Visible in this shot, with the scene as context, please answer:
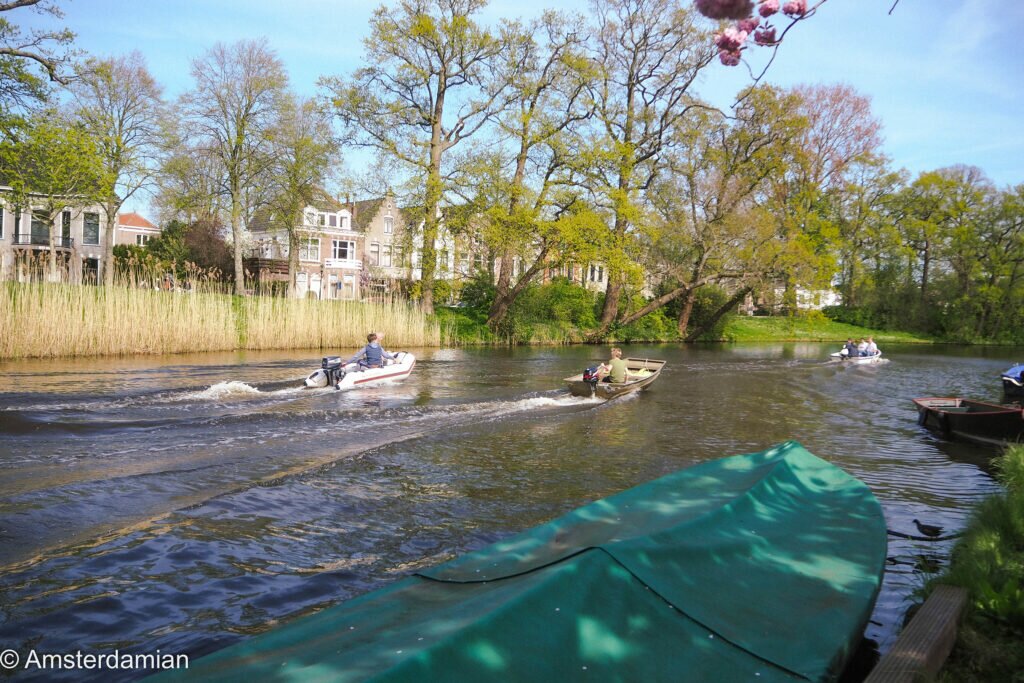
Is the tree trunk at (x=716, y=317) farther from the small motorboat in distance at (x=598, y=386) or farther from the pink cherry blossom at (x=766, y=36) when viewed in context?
the pink cherry blossom at (x=766, y=36)

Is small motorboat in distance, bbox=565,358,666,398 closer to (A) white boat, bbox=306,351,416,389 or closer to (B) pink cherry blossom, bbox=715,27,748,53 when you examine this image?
(A) white boat, bbox=306,351,416,389

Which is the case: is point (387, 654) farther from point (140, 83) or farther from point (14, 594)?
point (140, 83)

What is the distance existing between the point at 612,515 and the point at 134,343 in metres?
19.6

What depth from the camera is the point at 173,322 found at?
2117 cm

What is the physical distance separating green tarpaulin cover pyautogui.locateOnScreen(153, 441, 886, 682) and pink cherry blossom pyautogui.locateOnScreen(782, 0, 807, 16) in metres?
2.66

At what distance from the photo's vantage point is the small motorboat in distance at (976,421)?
12.0m

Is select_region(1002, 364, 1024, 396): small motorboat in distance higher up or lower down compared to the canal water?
higher up

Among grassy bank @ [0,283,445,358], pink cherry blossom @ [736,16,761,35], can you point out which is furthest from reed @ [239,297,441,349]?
pink cherry blossom @ [736,16,761,35]

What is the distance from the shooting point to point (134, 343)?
798 inches

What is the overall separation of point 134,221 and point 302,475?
73.6 metres

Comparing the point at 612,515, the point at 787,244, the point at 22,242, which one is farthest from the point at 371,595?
the point at 22,242

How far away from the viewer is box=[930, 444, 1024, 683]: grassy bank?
3.89m

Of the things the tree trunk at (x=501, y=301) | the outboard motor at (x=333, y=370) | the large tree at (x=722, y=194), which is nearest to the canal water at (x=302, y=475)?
the outboard motor at (x=333, y=370)

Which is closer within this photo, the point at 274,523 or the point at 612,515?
the point at 612,515
